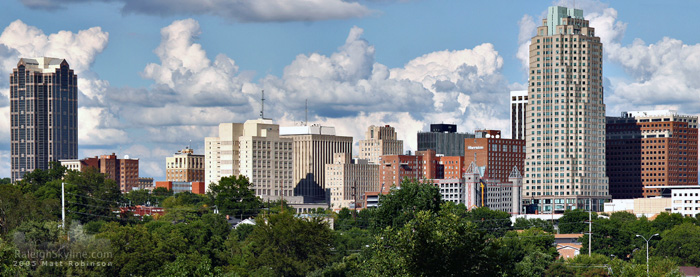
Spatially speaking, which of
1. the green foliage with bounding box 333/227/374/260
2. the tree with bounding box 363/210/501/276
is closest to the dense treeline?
the tree with bounding box 363/210/501/276

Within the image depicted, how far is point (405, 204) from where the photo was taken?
10156 cm

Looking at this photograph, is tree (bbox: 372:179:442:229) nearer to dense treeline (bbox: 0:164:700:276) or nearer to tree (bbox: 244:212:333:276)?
dense treeline (bbox: 0:164:700:276)

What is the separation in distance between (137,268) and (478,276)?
73681 millimetres

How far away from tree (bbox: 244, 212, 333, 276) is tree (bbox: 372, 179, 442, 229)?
176 feet

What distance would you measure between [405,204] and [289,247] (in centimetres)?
6017

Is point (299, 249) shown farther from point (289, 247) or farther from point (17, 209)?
point (17, 209)

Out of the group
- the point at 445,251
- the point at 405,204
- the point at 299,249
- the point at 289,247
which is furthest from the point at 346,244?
the point at 445,251

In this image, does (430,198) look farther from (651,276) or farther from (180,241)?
(180,241)

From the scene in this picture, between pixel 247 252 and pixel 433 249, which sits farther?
pixel 247 252

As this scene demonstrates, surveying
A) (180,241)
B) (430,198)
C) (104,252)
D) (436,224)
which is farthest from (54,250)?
(436,224)

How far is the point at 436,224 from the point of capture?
3155 inches

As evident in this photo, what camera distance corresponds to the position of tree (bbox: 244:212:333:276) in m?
156

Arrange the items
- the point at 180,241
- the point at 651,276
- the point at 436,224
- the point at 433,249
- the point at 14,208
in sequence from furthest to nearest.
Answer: the point at 14,208 → the point at 180,241 → the point at 651,276 → the point at 436,224 → the point at 433,249

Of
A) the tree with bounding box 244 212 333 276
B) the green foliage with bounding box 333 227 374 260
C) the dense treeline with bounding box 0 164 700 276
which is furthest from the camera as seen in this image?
the green foliage with bounding box 333 227 374 260
